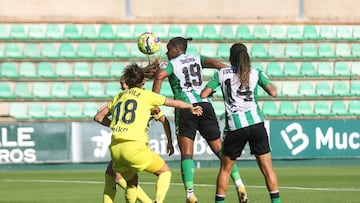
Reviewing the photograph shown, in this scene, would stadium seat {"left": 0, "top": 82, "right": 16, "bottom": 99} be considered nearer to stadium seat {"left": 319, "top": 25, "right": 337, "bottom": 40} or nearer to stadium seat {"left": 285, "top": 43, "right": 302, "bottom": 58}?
stadium seat {"left": 285, "top": 43, "right": 302, "bottom": 58}

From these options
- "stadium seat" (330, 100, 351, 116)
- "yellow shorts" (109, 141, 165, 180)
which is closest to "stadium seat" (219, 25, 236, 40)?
"stadium seat" (330, 100, 351, 116)

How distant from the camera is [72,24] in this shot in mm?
28797

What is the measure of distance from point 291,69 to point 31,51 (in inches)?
305

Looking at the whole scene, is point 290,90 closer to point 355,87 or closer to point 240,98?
point 355,87

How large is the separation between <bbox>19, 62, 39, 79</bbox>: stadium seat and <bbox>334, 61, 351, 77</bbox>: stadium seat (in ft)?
29.5

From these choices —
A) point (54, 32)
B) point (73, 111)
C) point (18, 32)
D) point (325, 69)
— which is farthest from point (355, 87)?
point (18, 32)

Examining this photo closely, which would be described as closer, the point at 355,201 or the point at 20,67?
the point at 355,201

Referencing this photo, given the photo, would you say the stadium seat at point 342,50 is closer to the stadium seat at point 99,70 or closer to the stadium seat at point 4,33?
the stadium seat at point 99,70

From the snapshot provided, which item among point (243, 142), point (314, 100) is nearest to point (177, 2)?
point (314, 100)

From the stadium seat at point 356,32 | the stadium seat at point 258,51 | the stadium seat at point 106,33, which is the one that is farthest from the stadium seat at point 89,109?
the stadium seat at point 356,32

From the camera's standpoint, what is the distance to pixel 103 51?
2869 centimetres

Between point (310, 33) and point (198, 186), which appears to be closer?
point (198, 186)

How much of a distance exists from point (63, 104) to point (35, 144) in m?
3.30

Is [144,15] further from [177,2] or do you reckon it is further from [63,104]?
[63,104]
